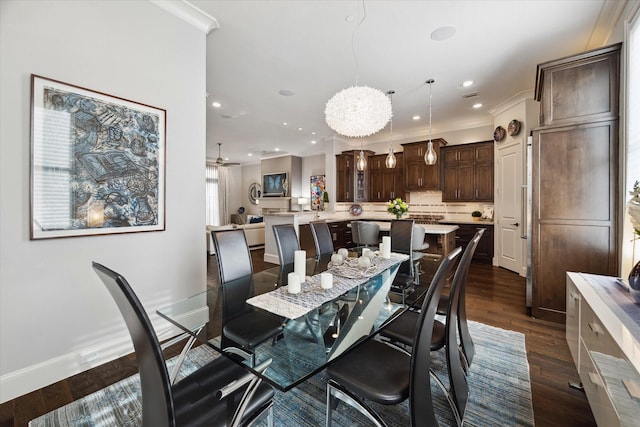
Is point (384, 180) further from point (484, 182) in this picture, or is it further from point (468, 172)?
point (484, 182)

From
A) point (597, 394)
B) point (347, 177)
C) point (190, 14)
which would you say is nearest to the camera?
point (597, 394)

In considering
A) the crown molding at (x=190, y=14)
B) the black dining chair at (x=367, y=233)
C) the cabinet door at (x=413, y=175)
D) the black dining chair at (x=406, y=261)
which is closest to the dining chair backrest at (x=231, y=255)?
the black dining chair at (x=406, y=261)

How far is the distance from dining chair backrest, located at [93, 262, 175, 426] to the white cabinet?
1.58 metres

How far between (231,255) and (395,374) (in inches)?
55.1

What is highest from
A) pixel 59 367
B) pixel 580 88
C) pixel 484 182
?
pixel 580 88

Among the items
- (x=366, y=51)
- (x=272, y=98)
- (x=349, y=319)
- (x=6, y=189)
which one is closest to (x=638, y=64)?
(x=366, y=51)

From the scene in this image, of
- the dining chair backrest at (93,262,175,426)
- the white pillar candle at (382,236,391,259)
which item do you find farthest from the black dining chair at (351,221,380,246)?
the dining chair backrest at (93,262,175,426)

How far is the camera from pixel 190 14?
2379mm

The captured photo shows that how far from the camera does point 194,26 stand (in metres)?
2.48

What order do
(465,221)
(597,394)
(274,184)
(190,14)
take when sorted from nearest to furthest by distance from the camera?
(597,394)
(190,14)
(465,221)
(274,184)

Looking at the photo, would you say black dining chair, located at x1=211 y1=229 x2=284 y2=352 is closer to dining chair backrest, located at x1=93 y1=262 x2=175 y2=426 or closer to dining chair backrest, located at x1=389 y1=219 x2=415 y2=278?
dining chair backrest, located at x1=93 y1=262 x2=175 y2=426

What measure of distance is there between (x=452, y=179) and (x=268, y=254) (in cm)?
456

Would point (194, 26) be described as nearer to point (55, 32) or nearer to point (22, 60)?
point (55, 32)

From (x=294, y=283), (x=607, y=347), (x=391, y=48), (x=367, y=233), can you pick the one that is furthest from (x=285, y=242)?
(x=391, y=48)
